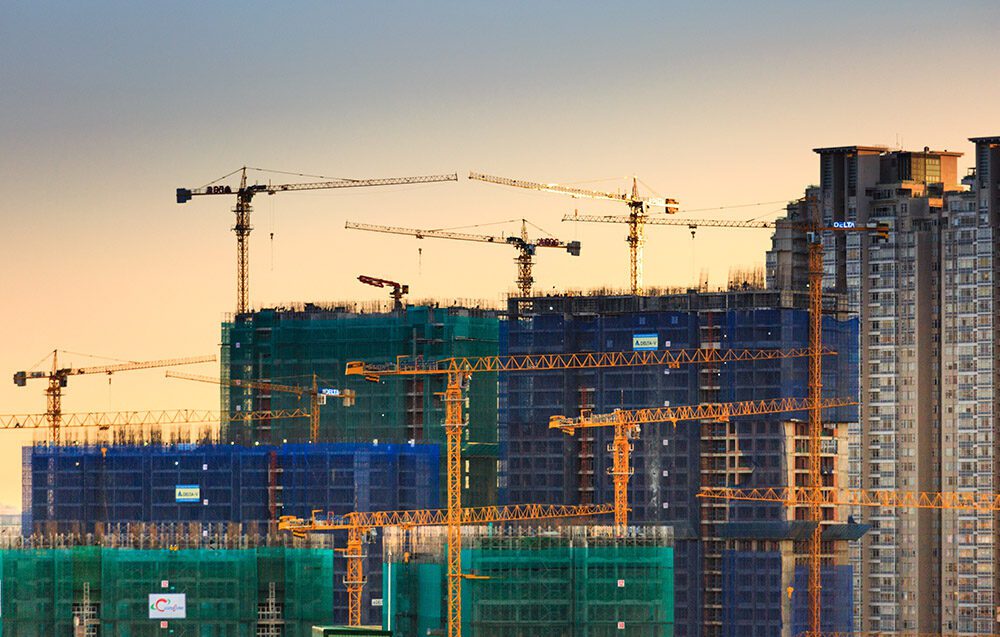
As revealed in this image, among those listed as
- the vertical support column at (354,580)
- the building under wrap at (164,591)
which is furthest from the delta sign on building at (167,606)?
the vertical support column at (354,580)

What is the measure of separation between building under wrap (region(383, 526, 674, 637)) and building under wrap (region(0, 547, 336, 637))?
991cm

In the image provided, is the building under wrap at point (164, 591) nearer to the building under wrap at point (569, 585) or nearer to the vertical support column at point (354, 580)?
the building under wrap at point (569, 585)

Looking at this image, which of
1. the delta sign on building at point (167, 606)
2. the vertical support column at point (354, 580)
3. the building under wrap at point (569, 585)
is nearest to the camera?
the building under wrap at point (569, 585)

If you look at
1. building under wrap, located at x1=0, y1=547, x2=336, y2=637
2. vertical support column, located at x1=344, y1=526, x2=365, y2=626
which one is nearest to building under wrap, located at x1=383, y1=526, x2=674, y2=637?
building under wrap, located at x1=0, y1=547, x2=336, y2=637

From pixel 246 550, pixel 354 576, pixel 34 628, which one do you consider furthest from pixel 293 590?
pixel 354 576

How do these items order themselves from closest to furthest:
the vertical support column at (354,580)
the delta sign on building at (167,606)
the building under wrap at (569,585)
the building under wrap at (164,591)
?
the building under wrap at (569,585) < the delta sign on building at (167,606) < the building under wrap at (164,591) < the vertical support column at (354,580)

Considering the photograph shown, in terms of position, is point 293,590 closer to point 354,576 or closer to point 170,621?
point 170,621

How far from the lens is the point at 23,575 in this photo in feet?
555

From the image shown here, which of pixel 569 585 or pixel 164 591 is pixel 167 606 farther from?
pixel 569 585

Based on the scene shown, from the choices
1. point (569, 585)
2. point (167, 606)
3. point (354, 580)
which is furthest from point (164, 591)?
point (354, 580)

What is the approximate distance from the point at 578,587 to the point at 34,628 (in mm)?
31378

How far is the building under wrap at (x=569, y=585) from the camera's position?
159625 mm

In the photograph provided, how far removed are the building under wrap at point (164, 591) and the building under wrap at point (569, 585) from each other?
32.5 ft

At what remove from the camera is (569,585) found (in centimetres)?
16088
